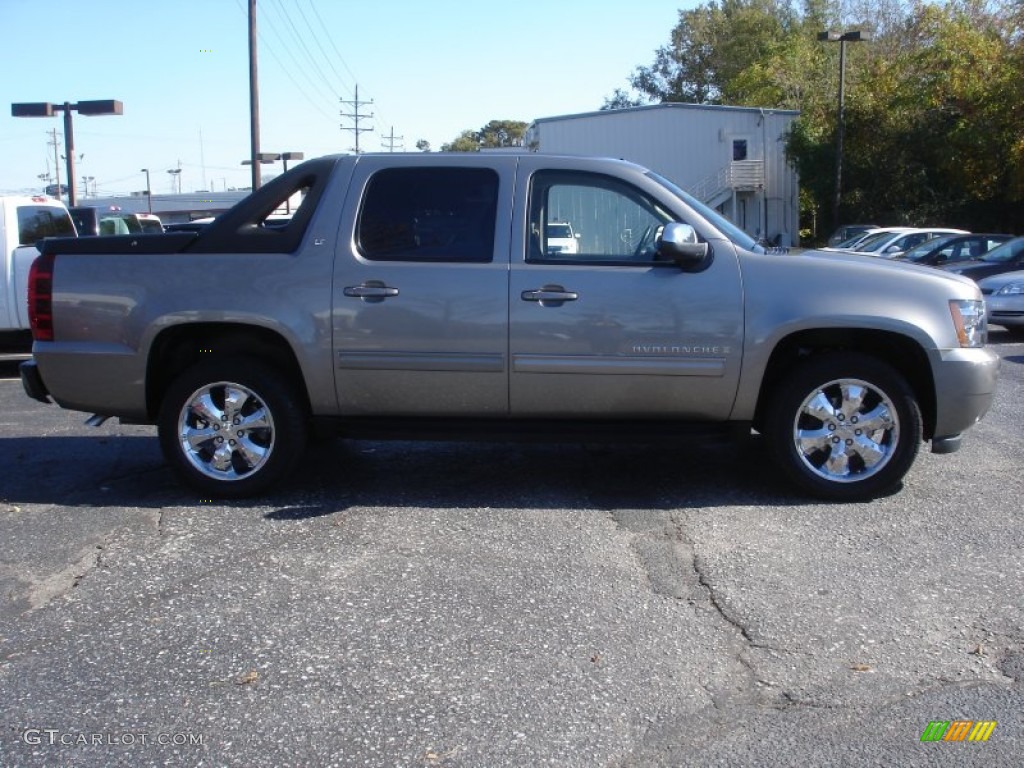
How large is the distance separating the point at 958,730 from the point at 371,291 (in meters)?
3.55

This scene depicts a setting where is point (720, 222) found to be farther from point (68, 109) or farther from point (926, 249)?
point (68, 109)

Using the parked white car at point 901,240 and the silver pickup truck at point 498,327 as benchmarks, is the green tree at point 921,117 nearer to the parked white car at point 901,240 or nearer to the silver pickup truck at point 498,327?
the parked white car at point 901,240

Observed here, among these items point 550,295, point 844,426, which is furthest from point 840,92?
point 550,295

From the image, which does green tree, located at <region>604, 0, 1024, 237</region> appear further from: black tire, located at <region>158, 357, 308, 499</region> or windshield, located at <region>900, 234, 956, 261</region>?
black tire, located at <region>158, 357, 308, 499</region>

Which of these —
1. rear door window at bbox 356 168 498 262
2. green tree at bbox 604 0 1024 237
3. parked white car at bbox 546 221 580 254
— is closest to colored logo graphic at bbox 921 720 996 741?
parked white car at bbox 546 221 580 254

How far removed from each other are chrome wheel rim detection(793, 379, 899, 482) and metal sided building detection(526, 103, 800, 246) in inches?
1454

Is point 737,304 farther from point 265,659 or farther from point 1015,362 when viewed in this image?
point 1015,362

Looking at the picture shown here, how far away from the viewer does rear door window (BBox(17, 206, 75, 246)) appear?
11.2 meters

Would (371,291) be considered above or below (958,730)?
above

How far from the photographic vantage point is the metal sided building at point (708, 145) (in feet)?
137

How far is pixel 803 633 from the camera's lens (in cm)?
407

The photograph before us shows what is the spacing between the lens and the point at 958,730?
11.0 ft

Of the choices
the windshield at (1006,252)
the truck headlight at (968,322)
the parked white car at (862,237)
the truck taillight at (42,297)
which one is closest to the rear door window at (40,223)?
the truck taillight at (42,297)

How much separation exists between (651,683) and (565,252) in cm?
269
